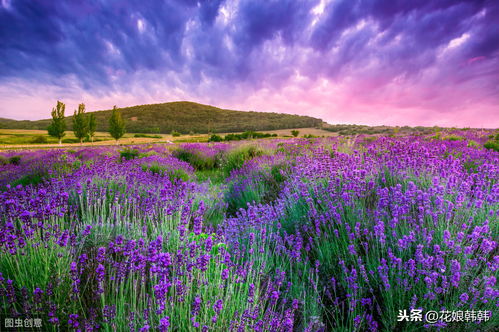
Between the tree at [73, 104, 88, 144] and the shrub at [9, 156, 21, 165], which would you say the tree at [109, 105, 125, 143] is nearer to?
the tree at [73, 104, 88, 144]

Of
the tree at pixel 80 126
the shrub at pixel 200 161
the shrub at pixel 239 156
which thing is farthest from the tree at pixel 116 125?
the shrub at pixel 239 156

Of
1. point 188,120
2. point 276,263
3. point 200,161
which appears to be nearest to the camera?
point 276,263

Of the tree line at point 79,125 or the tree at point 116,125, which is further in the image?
the tree at point 116,125

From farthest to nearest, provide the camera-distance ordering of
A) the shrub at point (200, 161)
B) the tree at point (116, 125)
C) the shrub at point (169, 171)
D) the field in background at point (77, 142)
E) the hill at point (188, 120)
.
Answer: the hill at point (188, 120) < the tree at point (116, 125) < the field in background at point (77, 142) < the shrub at point (200, 161) < the shrub at point (169, 171)

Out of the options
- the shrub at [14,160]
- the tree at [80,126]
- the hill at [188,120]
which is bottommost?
the shrub at [14,160]

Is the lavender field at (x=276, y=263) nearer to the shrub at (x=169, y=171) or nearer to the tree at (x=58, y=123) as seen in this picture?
the shrub at (x=169, y=171)

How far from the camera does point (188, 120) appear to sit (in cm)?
6462

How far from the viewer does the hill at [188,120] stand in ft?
188

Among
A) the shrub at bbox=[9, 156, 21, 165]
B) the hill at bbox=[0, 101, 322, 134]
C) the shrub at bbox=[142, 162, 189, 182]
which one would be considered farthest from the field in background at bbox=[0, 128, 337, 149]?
the shrub at bbox=[142, 162, 189, 182]

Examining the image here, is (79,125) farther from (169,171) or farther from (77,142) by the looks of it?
(169,171)

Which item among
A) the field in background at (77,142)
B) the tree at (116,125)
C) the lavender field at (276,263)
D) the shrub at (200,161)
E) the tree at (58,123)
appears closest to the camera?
the lavender field at (276,263)

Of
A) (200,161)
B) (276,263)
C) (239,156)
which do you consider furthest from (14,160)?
(276,263)

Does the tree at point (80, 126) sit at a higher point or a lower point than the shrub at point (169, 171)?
higher

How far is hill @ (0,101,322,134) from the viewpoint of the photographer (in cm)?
5722
